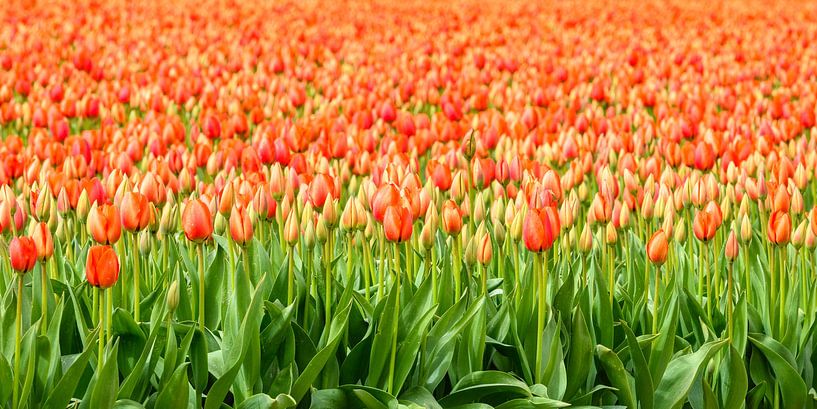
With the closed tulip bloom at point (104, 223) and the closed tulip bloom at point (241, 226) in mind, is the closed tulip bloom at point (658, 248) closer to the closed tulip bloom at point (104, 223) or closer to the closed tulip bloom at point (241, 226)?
the closed tulip bloom at point (241, 226)

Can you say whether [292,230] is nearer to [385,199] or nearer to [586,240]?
[385,199]

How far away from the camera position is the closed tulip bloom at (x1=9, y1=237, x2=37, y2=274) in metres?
2.34

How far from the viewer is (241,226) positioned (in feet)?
8.79

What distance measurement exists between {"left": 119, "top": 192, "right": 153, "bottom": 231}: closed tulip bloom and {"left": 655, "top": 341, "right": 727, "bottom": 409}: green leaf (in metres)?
1.44

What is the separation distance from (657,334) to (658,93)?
523cm

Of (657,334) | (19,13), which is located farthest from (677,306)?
(19,13)

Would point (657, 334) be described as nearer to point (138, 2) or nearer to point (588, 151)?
point (588, 151)

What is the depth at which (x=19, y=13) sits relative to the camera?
40.4ft

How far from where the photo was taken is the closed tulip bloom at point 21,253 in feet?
7.68

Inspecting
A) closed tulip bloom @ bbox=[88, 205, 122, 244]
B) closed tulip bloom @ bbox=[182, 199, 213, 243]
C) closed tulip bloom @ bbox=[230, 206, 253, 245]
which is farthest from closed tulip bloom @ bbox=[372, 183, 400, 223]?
closed tulip bloom @ bbox=[88, 205, 122, 244]

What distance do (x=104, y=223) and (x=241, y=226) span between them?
0.34m

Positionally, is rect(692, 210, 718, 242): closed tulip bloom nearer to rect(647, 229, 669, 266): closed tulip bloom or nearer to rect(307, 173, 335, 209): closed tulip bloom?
rect(647, 229, 669, 266): closed tulip bloom

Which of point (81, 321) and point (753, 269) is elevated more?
point (81, 321)

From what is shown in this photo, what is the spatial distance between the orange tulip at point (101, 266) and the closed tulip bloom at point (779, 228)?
1740mm
